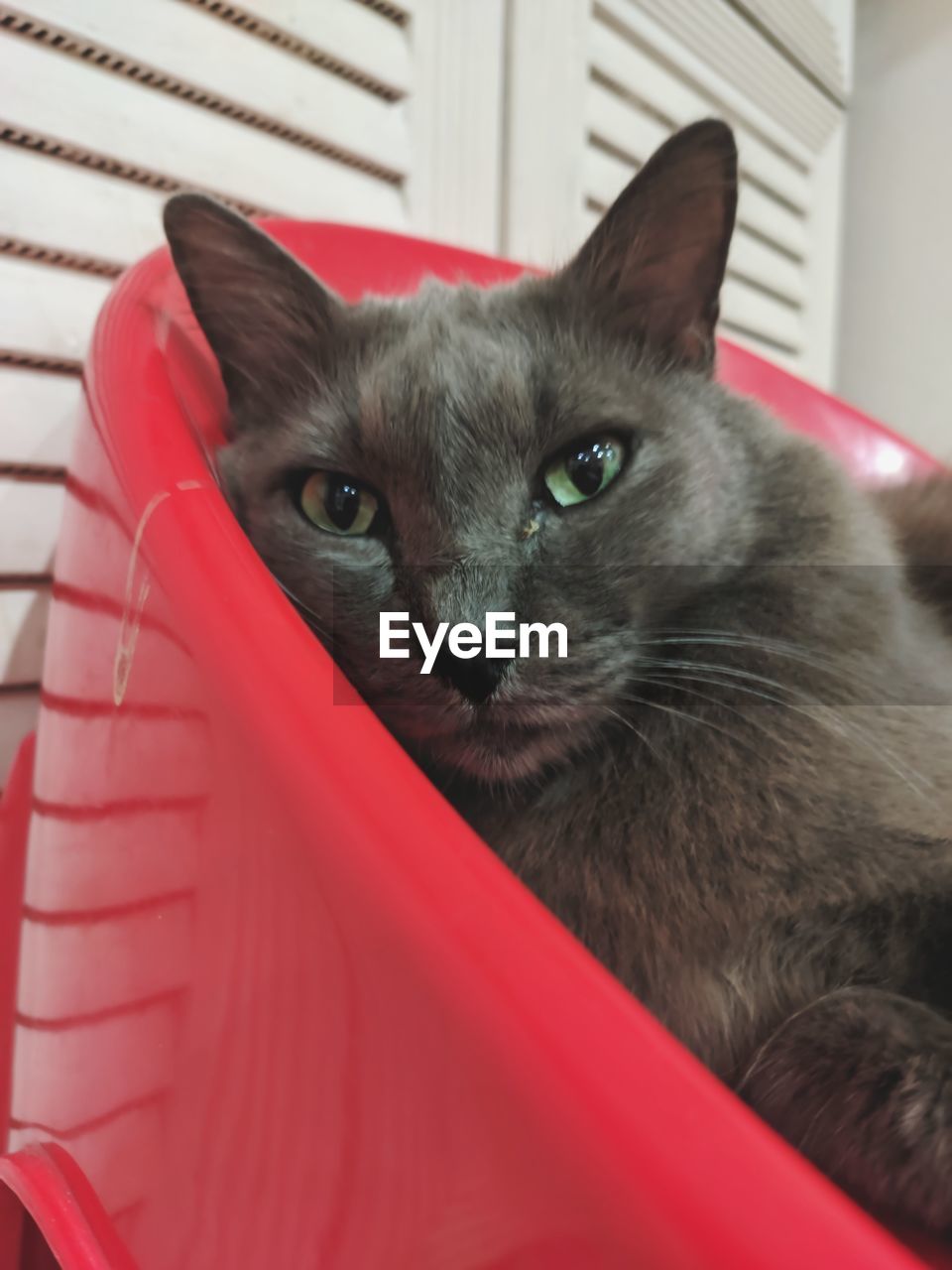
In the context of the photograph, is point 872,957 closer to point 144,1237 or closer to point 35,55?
point 144,1237

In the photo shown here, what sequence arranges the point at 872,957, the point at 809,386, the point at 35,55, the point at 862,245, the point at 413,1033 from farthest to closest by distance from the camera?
1. the point at 862,245
2. the point at 809,386
3. the point at 35,55
4. the point at 872,957
5. the point at 413,1033

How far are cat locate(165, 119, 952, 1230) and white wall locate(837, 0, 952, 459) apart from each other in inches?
78.2

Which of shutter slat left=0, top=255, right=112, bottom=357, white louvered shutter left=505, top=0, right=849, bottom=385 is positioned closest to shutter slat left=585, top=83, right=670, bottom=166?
white louvered shutter left=505, top=0, right=849, bottom=385

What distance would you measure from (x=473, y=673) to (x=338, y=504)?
22 cm

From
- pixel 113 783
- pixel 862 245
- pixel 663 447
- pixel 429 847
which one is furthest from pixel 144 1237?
pixel 862 245

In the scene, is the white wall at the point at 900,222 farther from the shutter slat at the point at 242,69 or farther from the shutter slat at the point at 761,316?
the shutter slat at the point at 242,69

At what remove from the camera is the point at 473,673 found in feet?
1.91

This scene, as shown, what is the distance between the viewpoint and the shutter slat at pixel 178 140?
1.05 m

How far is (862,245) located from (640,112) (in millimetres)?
1159

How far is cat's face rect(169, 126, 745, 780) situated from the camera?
625 millimetres

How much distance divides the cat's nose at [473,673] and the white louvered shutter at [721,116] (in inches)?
37.3

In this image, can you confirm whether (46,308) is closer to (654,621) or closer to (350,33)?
(350,33)

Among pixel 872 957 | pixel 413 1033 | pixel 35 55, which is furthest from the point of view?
pixel 35 55

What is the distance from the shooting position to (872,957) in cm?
58
